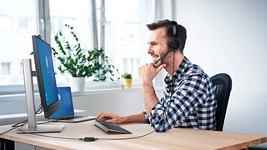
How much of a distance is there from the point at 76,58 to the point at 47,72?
1823 millimetres

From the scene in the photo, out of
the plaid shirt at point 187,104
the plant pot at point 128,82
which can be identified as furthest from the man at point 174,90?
the plant pot at point 128,82

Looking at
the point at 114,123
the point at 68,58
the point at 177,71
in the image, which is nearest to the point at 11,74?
the point at 68,58

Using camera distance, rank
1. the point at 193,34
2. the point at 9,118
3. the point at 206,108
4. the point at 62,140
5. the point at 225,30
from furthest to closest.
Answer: the point at 193,34 → the point at 225,30 → the point at 9,118 → the point at 206,108 → the point at 62,140

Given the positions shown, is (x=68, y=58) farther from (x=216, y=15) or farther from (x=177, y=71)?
(x=177, y=71)

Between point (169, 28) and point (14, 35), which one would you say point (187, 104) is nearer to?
point (169, 28)

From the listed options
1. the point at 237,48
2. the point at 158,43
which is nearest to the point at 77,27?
the point at 237,48

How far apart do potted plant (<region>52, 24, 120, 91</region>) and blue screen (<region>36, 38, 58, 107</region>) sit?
156cm

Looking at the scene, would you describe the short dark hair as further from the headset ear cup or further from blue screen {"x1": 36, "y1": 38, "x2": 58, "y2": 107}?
blue screen {"x1": 36, "y1": 38, "x2": 58, "y2": 107}

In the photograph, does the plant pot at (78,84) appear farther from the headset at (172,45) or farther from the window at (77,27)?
the headset at (172,45)

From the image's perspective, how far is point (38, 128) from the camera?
7.73 feet

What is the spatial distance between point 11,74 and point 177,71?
2.03m

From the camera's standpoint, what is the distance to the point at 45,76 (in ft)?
7.42

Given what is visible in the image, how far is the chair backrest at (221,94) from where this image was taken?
7.79ft

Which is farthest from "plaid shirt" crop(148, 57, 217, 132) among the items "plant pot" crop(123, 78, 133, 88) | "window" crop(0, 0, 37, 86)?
"plant pot" crop(123, 78, 133, 88)
